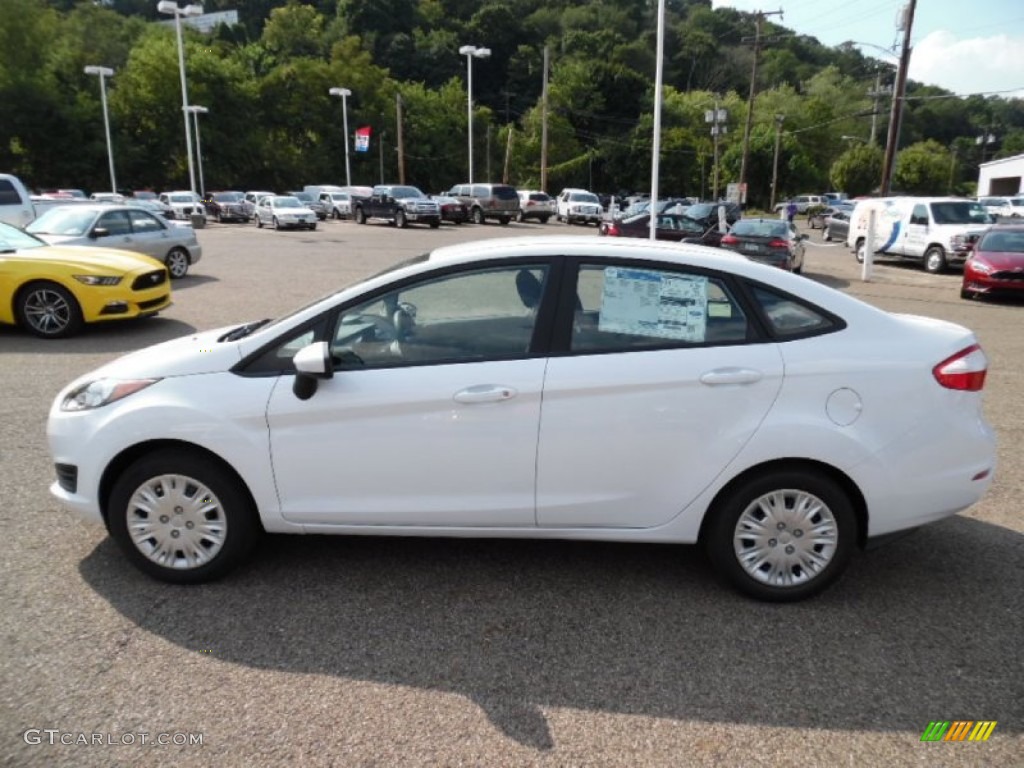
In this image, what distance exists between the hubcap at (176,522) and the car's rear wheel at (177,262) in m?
13.0

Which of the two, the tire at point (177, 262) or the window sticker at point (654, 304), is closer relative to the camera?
the window sticker at point (654, 304)

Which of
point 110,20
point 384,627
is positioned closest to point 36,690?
point 384,627

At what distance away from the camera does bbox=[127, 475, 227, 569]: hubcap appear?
3.62 metres

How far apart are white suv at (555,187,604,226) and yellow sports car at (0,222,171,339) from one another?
1348 inches

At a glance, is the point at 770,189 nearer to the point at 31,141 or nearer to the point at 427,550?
the point at 31,141

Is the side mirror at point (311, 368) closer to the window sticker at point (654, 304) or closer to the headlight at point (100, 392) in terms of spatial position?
the headlight at point (100, 392)

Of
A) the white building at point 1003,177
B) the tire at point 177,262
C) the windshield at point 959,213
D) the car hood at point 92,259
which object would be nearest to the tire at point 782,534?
the car hood at point 92,259

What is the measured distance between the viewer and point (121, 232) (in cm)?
1380

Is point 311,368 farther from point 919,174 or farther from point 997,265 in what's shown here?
point 919,174

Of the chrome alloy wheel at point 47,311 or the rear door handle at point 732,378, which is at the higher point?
the rear door handle at point 732,378

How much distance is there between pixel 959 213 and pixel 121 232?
65.4 ft

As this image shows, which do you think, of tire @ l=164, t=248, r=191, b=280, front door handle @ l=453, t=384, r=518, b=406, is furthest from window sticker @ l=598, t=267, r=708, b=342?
tire @ l=164, t=248, r=191, b=280

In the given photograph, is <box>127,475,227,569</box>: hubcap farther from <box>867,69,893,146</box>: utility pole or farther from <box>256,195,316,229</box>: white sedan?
<box>867,69,893,146</box>: utility pole

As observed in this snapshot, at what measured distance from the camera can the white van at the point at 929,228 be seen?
19.6 metres
